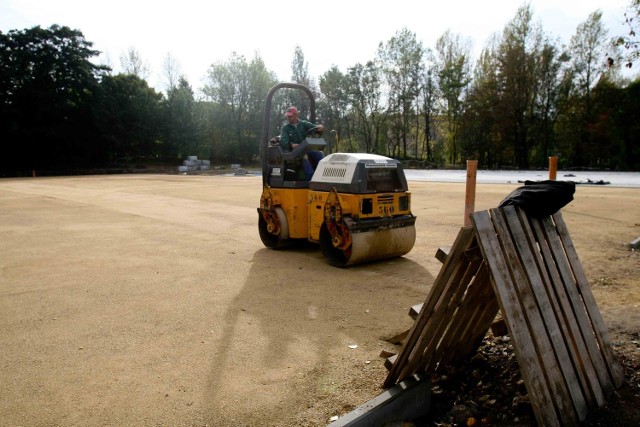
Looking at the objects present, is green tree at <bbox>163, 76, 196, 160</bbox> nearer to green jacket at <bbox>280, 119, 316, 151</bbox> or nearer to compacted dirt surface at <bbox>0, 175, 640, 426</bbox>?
compacted dirt surface at <bbox>0, 175, 640, 426</bbox>

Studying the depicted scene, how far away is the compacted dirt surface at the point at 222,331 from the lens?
2.99 m

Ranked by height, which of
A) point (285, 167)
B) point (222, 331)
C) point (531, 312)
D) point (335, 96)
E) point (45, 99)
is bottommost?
point (222, 331)

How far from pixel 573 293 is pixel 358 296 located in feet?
9.03

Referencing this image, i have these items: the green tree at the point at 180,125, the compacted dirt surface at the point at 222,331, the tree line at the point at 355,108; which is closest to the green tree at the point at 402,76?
the tree line at the point at 355,108

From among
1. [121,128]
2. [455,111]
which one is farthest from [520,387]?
[121,128]

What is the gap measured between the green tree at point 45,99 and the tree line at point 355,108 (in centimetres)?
11

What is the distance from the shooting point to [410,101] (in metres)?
53.0

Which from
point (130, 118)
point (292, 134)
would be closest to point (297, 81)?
point (130, 118)

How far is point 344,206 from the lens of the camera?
6414 mm

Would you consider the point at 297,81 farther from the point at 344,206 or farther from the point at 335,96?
the point at 344,206

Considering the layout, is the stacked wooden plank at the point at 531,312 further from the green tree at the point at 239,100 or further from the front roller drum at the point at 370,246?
the green tree at the point at 239,100

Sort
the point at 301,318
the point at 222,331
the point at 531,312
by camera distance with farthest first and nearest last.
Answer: the point at 301,318 → the point at 222,331 → the point at 531,312

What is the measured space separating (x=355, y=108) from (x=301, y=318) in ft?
177

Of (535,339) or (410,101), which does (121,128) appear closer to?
(410,101)
